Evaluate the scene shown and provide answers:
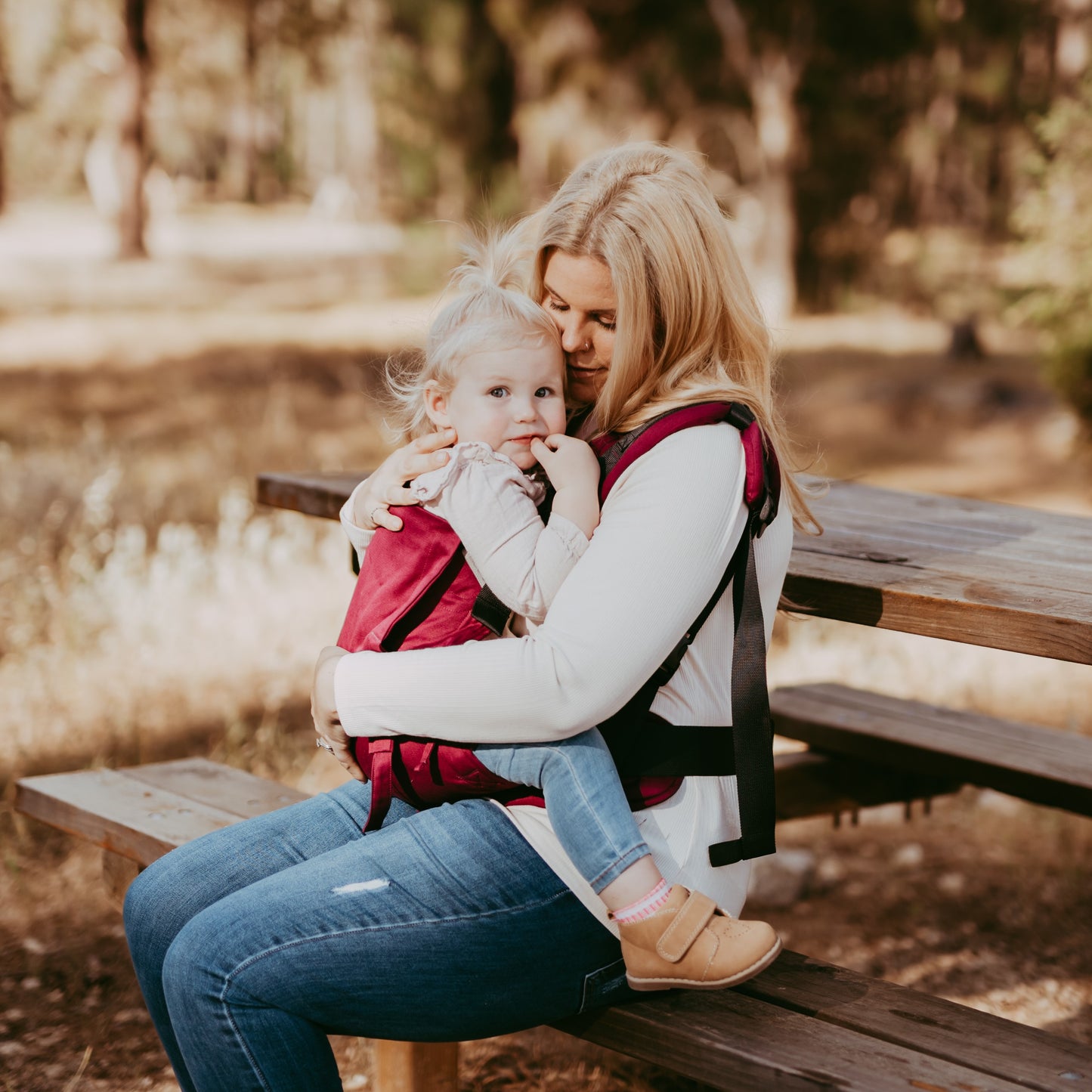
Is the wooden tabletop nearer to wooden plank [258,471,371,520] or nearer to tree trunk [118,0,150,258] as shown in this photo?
wooden plank [258,471,371,520]

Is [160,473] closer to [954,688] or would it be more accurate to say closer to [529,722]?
[954,688]

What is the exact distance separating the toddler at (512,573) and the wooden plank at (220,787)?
2.68 ft

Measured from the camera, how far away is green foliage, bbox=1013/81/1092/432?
287 inches

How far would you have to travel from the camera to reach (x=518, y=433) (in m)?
2.12

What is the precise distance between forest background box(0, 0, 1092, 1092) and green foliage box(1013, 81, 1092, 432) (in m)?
0.02

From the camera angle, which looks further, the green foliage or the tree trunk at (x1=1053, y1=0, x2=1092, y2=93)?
the tree trunk at (x1=1053, y1=0, x2=1092, y2=93)

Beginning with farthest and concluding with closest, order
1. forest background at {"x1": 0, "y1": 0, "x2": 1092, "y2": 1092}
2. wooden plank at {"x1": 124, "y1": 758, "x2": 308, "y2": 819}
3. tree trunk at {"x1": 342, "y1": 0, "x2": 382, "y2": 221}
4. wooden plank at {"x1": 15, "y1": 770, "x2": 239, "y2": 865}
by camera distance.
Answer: tree trunk at {"x1": 342, "y1": 0, "x2": 382, "y2": 221}
forest background at {"x1": 0, "y1": 0, "x2": 1092, "y2": 1092}
wooden plank at {"x1": 124, "y1": 758, "x2": 308, "y2": 819}
wooden plank at {"x1": 15, "y1": 770, "x2": 239, "y2": 865}

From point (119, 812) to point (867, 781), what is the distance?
205 centimetres

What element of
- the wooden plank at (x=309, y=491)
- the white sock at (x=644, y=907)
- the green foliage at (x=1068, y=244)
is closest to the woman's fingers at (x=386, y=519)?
the white sock at (x=644, y=907)

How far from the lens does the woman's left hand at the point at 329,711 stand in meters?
2.07

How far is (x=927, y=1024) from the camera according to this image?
1.95m

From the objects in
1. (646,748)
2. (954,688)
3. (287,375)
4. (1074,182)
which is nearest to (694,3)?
(287,375)

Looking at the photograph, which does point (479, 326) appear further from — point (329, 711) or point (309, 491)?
point (309, 491)

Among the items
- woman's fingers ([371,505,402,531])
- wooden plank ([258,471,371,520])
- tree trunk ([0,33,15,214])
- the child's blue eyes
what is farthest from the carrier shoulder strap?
tree trunk ([0,33,15,214])
